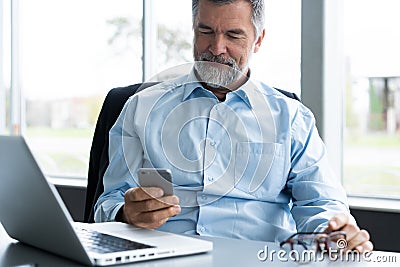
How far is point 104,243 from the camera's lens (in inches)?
47.3

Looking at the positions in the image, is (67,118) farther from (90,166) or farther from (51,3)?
(90,166)

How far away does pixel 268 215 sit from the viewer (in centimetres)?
171

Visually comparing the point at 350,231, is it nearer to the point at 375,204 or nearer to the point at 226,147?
the point at 226,147

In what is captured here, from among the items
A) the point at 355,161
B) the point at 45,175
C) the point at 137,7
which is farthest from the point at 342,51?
the point at 45,175

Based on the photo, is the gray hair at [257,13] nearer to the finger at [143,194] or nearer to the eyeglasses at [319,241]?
the finger at [143,194]

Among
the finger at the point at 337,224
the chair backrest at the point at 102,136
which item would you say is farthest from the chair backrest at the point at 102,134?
the finger at the point at 337,224

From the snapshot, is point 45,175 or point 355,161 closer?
point 45,175

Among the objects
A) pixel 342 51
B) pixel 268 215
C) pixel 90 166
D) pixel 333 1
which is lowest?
pixel 268 215

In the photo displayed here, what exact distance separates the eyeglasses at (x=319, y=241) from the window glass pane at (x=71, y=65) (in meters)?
2.44

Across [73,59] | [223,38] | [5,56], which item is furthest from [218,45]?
[5,56]

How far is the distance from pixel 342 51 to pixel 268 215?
1.14 meters

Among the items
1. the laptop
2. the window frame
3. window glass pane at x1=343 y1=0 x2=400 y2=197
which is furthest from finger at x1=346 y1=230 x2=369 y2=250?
window glass pane at x1=343 y1=0 x2=400 y2=197

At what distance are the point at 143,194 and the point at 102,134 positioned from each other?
594 mm

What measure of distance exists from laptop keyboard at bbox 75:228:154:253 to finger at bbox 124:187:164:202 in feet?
0.42
